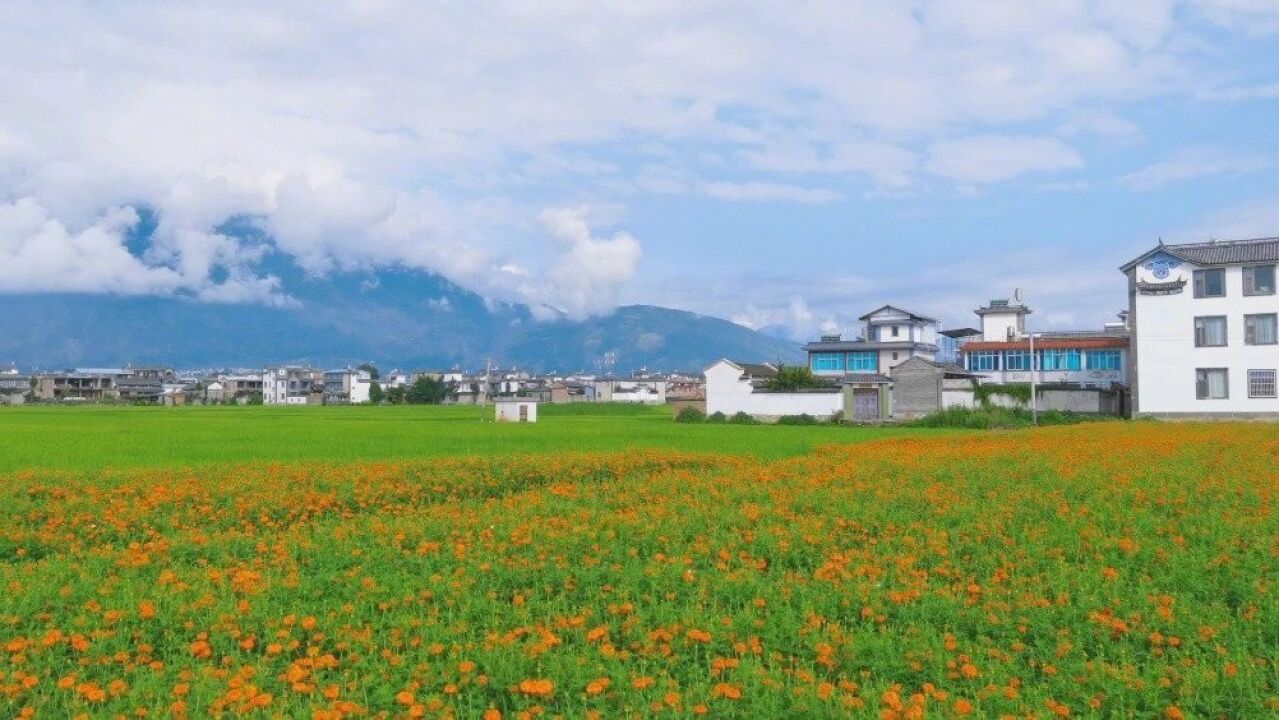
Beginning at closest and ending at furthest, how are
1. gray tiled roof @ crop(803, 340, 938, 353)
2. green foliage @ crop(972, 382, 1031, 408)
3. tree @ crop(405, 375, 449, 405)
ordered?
green foliage @ crop(972, 382, 1031, 408)
gray tiled roof @ crop(803, 340, 938, 353)
tree @ crop(405, 375, 449, 405)

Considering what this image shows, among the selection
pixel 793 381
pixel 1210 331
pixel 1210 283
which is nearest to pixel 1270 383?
pixel 1210 331

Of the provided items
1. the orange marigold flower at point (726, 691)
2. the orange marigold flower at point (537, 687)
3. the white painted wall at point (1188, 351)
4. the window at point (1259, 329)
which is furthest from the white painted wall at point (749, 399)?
the orange marigold flower at point (537, 687)

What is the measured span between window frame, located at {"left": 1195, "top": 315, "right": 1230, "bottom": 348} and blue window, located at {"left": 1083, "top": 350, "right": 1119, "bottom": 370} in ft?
30.9

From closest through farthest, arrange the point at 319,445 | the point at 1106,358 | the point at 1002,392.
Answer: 1. the point at 319,445
2. the point at 1002,392
3. the point at 1106,358

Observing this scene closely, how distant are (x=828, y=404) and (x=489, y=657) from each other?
5075 cm

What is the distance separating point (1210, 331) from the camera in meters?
50.4

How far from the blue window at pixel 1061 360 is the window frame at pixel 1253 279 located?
1224 cm

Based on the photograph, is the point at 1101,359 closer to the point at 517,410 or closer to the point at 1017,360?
the point at 1017,360

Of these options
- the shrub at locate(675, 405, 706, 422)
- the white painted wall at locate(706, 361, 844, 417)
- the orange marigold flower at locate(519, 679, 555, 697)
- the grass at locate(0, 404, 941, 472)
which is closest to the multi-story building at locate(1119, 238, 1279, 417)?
the white painted wall at locate(706, 361, 844, 417)

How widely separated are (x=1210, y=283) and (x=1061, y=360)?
12243 millimetres

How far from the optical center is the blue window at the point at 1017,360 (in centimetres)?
6412

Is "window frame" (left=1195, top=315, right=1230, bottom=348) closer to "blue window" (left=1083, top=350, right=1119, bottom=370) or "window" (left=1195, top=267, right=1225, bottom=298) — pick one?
"window" (left=1195, top=267, right=1225, bottom=298)

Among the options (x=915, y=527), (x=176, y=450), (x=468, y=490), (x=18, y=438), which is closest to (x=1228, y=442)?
(x=915, y=527)

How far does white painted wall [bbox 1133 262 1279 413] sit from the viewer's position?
49.3 m
